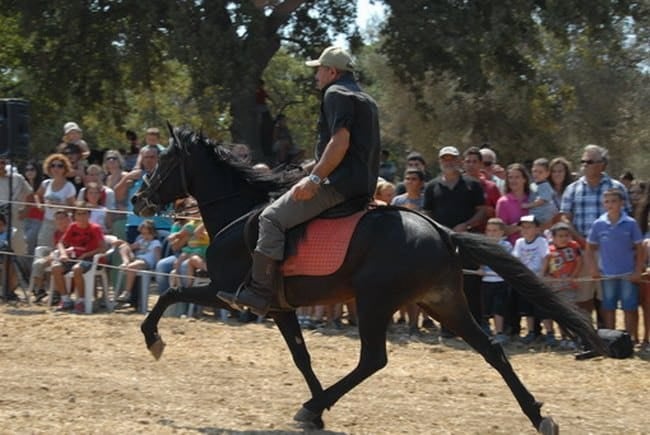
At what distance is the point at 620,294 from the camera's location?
37.7 ft

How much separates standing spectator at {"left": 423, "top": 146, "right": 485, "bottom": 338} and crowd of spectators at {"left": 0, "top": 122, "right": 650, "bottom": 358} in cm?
1

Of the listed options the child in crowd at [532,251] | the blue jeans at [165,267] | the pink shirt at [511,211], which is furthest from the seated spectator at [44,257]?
the child in crowd at [532,251]

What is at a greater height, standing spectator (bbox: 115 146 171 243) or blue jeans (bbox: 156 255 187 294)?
standing spectator (bbox: 115 146 171 243)

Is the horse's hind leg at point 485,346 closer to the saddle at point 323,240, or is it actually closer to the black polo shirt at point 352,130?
the saddle at point 323,240

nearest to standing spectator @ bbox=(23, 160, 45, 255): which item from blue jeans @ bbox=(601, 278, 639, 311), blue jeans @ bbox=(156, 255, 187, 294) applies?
blue jeans @ bbox=(156, 255, 187, 294)

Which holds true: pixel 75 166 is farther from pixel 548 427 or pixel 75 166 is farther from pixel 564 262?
pixel 548 427

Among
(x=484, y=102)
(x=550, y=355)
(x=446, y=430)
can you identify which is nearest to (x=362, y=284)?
(x=446, y=430)

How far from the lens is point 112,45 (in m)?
20.3

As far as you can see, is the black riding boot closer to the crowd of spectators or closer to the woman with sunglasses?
the crowd of spectators

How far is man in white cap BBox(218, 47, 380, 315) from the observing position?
7.07 metres

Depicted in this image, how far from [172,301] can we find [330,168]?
1.60m

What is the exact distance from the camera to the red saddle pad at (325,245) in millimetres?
7250

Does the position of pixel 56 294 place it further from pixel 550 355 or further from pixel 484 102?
pixel 484 102

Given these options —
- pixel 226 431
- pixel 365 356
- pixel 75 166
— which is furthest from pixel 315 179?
pixel 75 166
